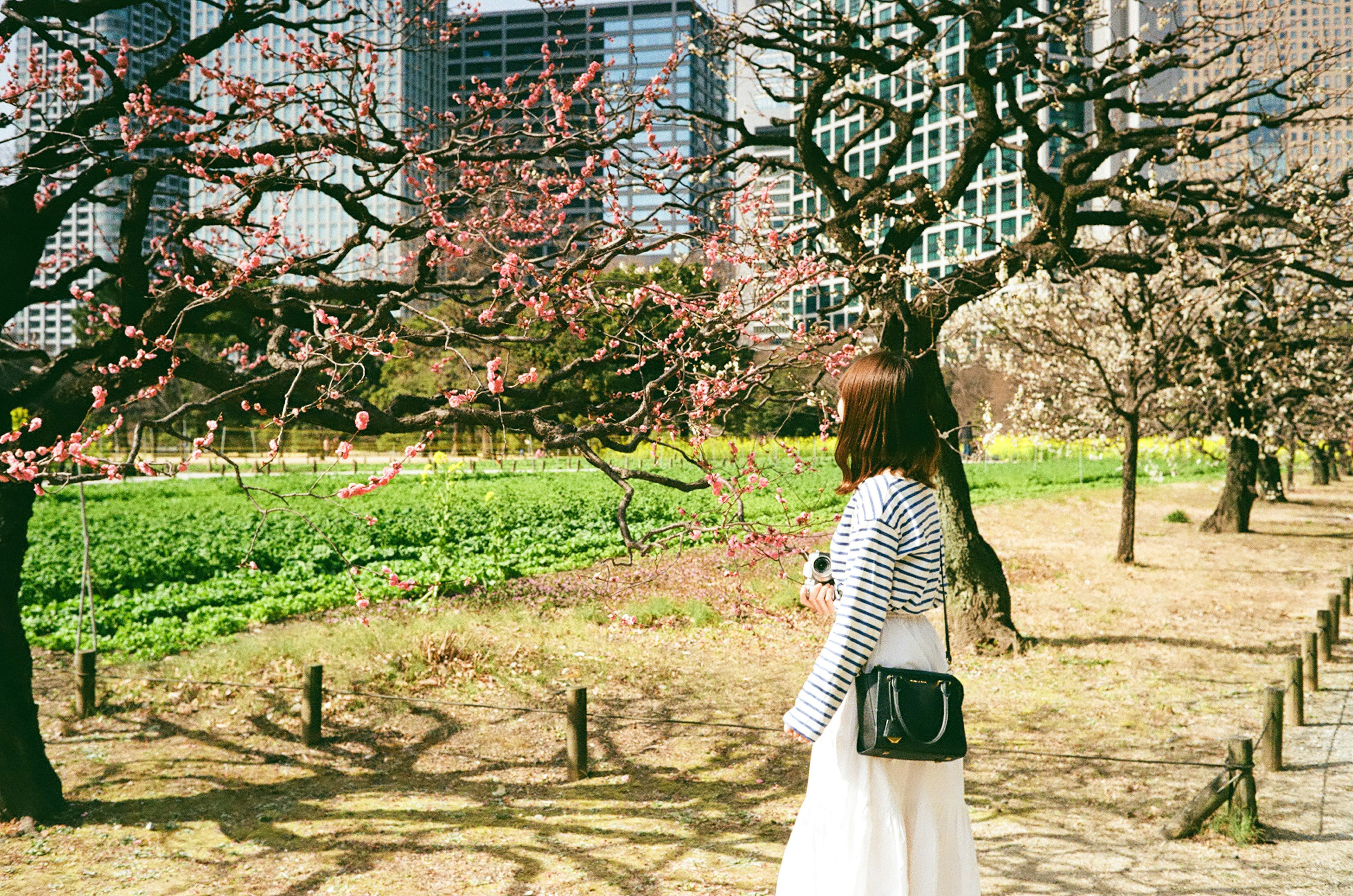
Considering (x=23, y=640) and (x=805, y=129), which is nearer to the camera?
(x=23, y=640)

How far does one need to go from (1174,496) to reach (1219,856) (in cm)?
2626

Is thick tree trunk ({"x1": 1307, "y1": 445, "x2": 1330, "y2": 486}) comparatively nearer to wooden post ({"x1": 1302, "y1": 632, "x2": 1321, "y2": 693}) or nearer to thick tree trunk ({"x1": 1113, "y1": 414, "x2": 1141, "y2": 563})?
thick tree trunk ({"x1": 1113, "y1": 414, "x2": 1141, "y2": 563})

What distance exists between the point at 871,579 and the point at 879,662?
0.26 metres

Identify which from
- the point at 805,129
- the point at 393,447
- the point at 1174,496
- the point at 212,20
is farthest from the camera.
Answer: the point at 393,447

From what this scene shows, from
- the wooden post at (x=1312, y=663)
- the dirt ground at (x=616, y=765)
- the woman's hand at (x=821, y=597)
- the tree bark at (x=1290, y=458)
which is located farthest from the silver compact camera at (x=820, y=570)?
the tree bark at (x=1290, y=458)

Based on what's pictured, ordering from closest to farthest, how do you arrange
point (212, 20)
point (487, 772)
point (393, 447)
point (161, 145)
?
point (161, 145), point (487, 772), point (212, 20), point (393, 447)

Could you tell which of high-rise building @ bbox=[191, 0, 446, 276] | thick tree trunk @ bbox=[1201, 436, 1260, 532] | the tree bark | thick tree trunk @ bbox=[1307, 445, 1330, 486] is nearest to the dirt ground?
high-rise building @ bbox=[191, 0, 446, 276]

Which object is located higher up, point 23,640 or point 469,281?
point 469,281

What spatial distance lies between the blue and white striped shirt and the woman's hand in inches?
10.2

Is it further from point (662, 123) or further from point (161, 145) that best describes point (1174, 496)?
point (161, 145)

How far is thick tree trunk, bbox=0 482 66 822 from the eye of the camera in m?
5.51

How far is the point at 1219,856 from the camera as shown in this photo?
504cm

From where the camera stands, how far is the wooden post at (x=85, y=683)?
7.83 metres

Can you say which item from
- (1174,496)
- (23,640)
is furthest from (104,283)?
(1174,496)
